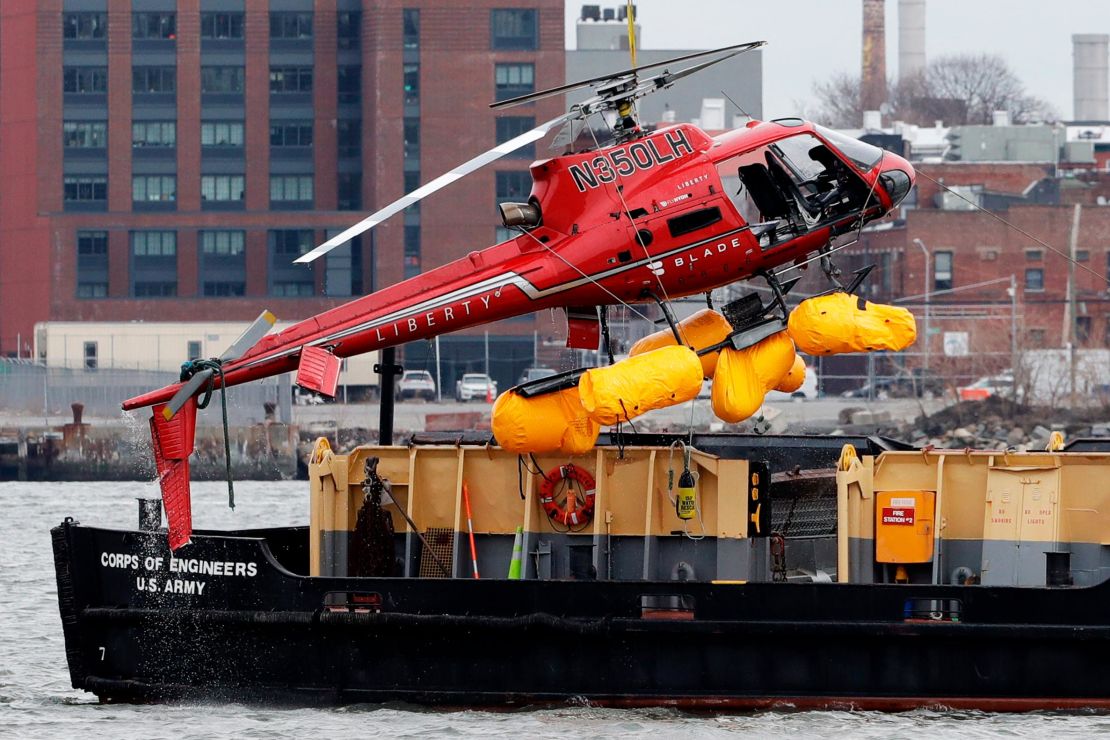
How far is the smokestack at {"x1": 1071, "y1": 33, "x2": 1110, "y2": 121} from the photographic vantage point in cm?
11938

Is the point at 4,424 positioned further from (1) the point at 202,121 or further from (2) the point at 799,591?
(2) the point at 799,591

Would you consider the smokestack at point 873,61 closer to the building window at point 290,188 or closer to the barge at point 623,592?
the building window at point 290,188

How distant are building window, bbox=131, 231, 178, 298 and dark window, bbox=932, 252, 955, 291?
111 feet

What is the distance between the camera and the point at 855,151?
18.6 m

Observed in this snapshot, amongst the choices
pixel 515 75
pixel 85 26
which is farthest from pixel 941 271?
pixel 85 26

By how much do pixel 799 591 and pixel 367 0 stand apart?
246ft

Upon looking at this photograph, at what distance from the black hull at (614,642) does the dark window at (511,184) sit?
2659 inches

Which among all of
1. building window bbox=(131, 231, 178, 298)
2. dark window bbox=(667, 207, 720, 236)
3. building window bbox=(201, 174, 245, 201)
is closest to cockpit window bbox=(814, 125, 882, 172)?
dark window bbox=(667, 207, 720, 236)

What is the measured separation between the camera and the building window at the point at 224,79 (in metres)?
90.5

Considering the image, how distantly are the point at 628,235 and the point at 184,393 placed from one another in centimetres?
432

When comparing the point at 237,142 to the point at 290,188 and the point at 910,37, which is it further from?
the point at 910,37

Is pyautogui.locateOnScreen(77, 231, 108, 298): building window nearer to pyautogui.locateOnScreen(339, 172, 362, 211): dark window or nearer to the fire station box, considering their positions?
pyautogui.locateOnScreen(339, 172, 362, 211): dark window

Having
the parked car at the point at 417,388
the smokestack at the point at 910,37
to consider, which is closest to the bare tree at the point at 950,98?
the smokestack at the point at 910,37

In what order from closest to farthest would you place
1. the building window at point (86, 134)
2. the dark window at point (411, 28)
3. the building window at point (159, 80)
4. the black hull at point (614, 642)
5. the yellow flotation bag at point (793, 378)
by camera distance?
1. the black hull at point (614, 642)
2. the yellow flotation bag at point (793, 378)
3. the dark window at point (411, 28)
4. the building window at point (86, 134)
5. the building window at point (159, 80)
